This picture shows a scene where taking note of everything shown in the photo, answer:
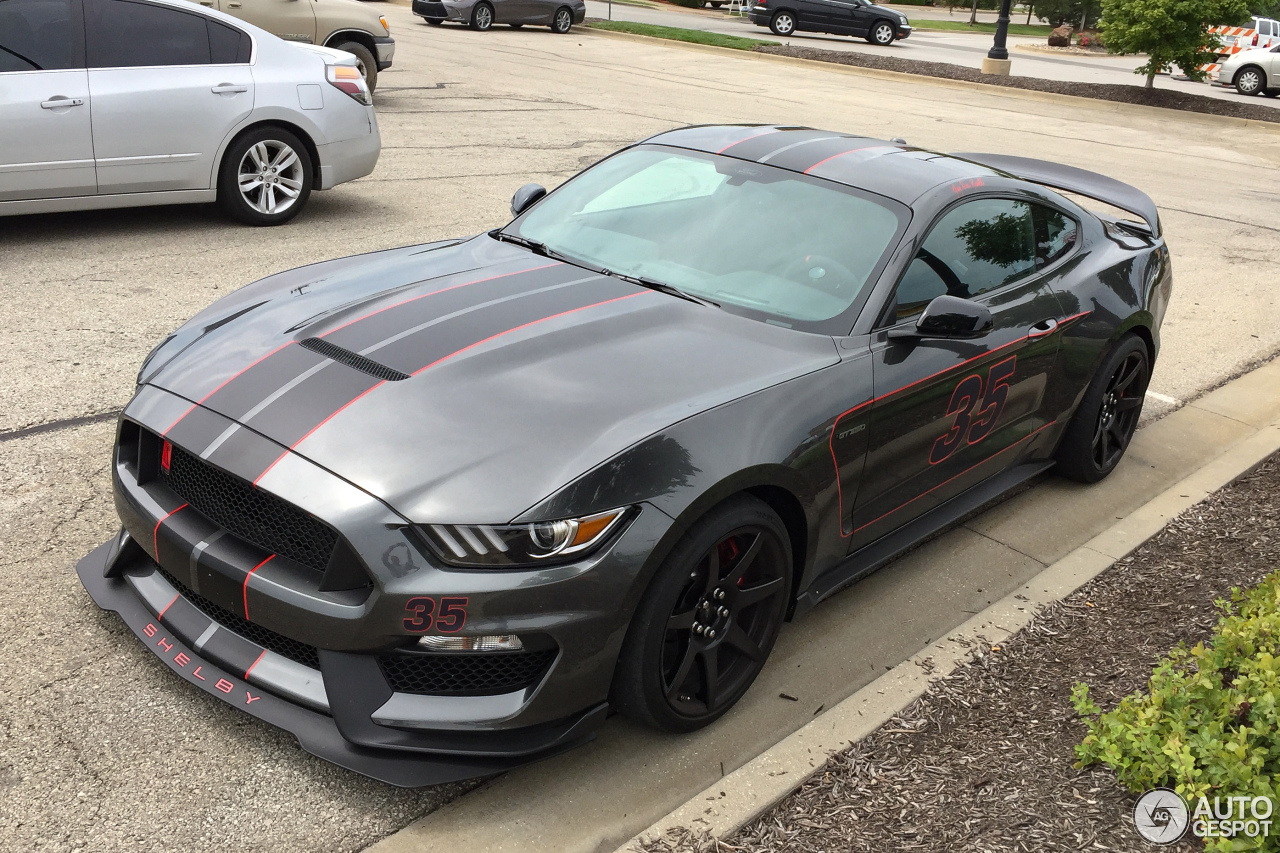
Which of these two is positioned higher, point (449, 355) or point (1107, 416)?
point (449, 355)

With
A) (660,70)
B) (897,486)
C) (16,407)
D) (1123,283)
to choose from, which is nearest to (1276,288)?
(1123,283)

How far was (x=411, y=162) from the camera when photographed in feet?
35.8

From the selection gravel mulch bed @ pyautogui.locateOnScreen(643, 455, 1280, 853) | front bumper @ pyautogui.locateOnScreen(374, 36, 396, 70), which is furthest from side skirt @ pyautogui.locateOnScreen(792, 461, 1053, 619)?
front bumper @ pyautogui.locateOnScreen(374, 36, 396, 70)

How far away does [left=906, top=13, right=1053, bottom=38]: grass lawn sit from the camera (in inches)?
1784

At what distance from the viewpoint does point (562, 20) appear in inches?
1080

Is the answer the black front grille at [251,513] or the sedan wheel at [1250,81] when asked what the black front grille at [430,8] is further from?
the black front grille at [251,513]

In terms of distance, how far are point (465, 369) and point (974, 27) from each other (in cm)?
4884

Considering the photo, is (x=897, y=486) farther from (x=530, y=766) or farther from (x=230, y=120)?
(x=230, y=120)

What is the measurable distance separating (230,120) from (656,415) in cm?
591

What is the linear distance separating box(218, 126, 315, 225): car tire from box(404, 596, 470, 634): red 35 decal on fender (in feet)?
20.4

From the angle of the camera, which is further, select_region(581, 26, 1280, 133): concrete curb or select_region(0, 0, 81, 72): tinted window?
select_region(581, 26, 1280, 133): concrete curb

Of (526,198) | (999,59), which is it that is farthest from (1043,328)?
(999,59)

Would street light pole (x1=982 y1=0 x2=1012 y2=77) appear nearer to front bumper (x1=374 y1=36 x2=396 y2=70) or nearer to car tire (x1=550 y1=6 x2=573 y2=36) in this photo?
car tire (x1=550 y1=6 x2=573 y2=36)

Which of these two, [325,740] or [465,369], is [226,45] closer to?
[465,369]
